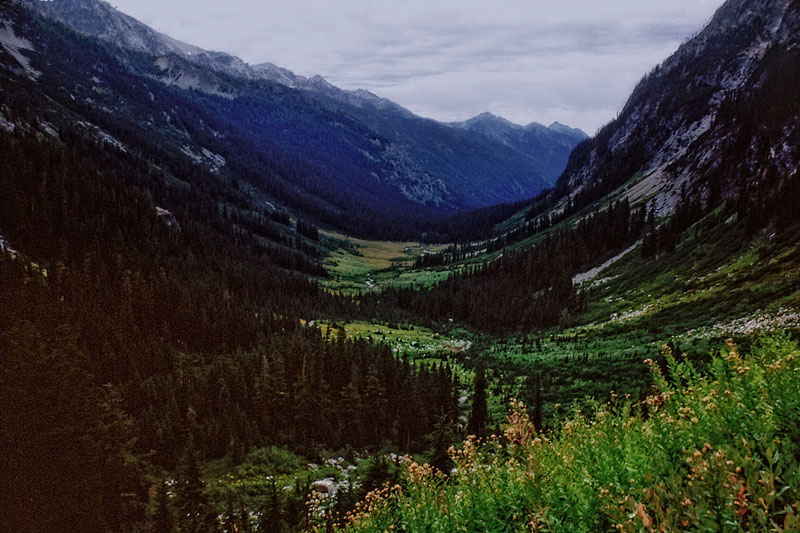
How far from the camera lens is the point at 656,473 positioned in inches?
266

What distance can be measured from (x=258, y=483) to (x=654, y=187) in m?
157

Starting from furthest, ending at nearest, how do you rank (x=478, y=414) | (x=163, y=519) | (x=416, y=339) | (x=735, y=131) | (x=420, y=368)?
(x=735, y=131) < (x=416, y=339) < (x=420, y=368) < (x=478, y=414) < (x=163, y=519)

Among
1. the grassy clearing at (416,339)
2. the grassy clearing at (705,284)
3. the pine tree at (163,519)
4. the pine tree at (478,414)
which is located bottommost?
the grassy clearing at (416,339)

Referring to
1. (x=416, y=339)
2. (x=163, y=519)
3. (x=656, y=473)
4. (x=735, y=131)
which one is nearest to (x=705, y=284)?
(x=416, y=339)

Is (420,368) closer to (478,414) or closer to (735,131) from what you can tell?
(478,414)

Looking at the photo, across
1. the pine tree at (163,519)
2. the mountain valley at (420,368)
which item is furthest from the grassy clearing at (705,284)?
the pine tree at (163,519)

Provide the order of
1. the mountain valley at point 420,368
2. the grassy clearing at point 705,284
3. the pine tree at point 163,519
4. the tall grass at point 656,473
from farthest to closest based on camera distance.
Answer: the grassy clearing at point 705,284 → the pine tree at point 163,519 → the mountain valley at point 420,368 → the tall grass at point 656,473

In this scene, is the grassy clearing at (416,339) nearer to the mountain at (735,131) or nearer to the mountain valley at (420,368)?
the mountain valley at (420,368)

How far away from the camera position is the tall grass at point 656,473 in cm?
512

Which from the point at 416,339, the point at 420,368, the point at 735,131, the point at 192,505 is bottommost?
the point at 416,339

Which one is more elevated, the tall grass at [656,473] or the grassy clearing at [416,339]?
the tall grass at [656,473]

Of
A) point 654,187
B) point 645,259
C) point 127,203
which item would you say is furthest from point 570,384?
point 127,203

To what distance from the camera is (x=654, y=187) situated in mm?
146125

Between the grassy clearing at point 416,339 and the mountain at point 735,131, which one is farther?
the mountain at point 735,131
